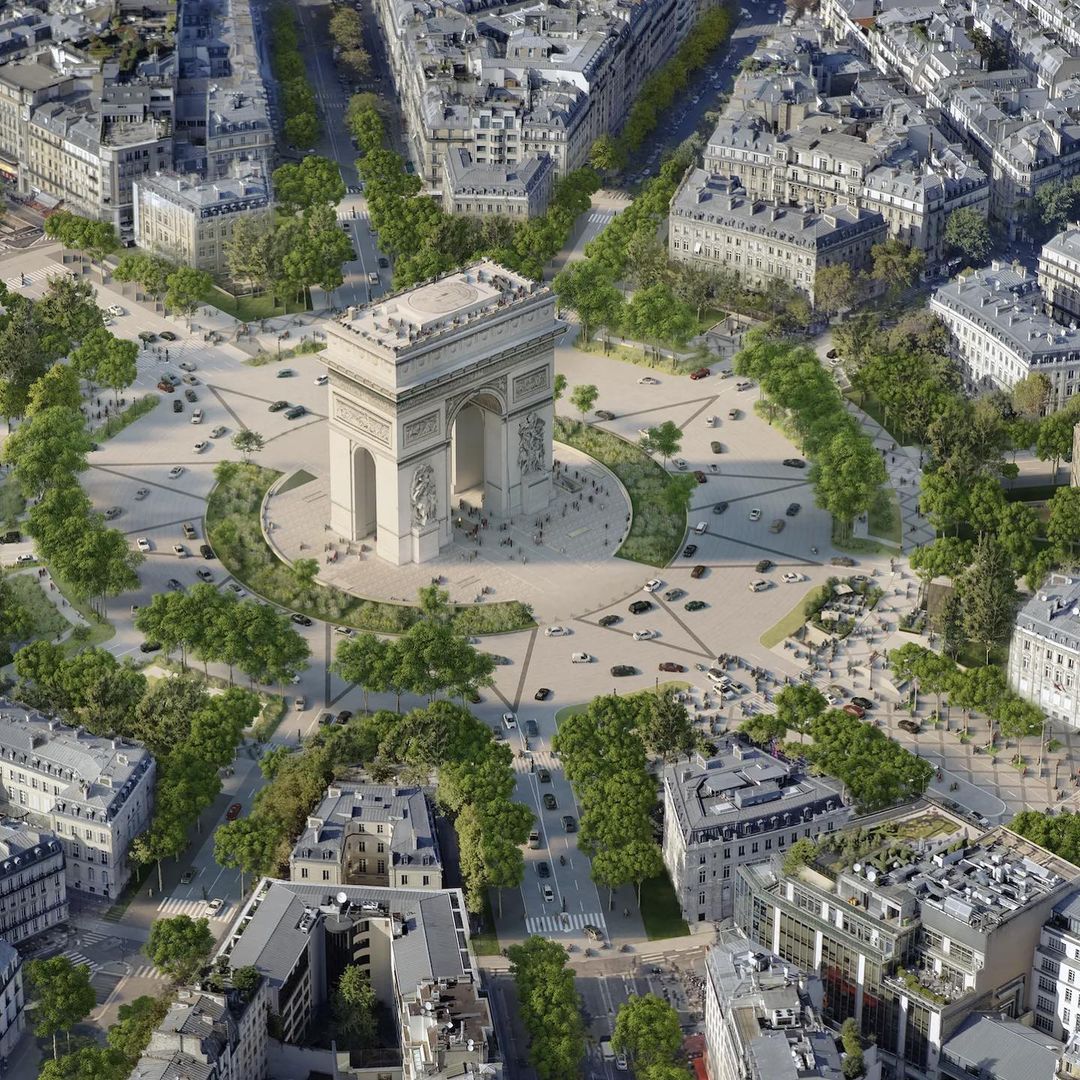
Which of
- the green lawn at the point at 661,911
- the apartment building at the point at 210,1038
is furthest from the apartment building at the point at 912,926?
the apartment building at the point at 210,1038

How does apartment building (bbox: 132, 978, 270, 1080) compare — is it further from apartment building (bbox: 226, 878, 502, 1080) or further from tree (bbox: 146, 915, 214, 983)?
tree (bbox: 146, 915, 214, 983)

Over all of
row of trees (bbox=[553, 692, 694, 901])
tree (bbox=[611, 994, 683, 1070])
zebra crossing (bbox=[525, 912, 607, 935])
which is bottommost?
zebra crossing (bbox=[525, 912, 607, 935])

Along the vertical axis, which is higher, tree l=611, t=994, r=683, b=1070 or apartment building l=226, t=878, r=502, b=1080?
apartment building l=226, t=878, r=502, b=1080

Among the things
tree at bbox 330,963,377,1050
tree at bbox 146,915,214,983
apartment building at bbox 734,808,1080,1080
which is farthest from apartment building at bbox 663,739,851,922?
tree at bbox 146,915,214,983

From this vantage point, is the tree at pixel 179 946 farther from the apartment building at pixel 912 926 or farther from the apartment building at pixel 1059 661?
the apartment building at pixel 1059 661

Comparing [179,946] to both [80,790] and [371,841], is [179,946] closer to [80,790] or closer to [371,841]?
[371,841]

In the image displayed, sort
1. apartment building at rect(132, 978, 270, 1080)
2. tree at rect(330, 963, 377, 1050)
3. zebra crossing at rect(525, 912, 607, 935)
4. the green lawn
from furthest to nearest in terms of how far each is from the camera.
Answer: the green lawn → zebra crossing at rect(525, 912, 607, 935) → tree at rect(330, 963, 377, 1050) → apartment building at rect(132, 978, 270, 1080)
